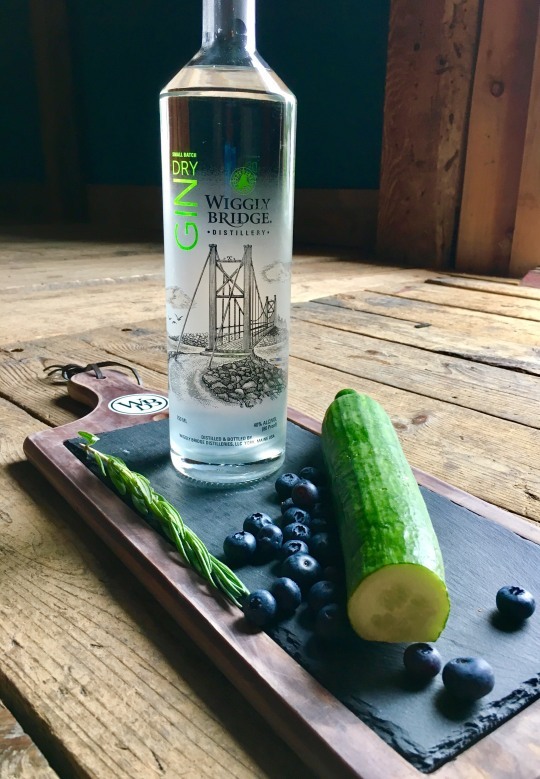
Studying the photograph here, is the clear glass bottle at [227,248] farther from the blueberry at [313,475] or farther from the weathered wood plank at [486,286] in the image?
the weathered wood plank at [486,286]

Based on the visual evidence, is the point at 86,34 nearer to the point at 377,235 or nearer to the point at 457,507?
the point at 377,235

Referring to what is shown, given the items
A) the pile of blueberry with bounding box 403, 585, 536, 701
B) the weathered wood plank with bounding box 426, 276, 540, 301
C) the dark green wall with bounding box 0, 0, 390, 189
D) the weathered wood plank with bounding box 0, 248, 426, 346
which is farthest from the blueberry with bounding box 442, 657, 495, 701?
the dark green wall with bounding box 0, 0, 390, 189

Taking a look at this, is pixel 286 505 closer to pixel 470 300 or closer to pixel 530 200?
pixel 470 300

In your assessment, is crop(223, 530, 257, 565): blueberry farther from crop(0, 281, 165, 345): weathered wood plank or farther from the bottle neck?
crop(0, 281, 165, 345): weathered wood plank

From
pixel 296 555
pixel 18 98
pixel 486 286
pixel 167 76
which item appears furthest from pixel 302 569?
pixel 18 98

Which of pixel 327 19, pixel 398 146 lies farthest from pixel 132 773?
pixel 327 19
